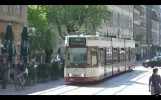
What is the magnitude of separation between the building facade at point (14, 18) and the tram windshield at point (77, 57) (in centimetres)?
690

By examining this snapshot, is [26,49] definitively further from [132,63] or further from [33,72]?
[132,63]

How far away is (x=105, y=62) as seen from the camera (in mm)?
31172

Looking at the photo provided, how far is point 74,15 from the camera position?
42438 millimetres

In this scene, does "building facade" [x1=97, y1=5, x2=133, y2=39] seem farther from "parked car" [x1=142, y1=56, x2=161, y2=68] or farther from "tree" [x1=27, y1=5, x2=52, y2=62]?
"tree" [x1=27, y1=5, x2=52, y2=62]

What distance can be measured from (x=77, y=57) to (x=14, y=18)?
32.3ft

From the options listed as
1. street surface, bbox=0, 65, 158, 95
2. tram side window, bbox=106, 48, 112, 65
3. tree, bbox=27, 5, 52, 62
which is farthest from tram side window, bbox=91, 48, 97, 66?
tree, bbox=27, 5, 52, 62

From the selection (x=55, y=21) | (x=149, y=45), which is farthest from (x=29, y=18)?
(x=149, y=45)

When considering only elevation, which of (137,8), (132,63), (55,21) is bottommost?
(132,63)

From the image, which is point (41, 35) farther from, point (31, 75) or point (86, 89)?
point (86, 89)

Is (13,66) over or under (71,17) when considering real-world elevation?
under

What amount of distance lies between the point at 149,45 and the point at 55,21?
7832 cm

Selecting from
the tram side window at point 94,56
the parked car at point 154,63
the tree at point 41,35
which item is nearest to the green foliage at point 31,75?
the tram side window at point 94,56

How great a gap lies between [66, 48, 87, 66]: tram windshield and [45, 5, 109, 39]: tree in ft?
47.6

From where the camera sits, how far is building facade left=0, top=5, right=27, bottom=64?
33.2 metres
